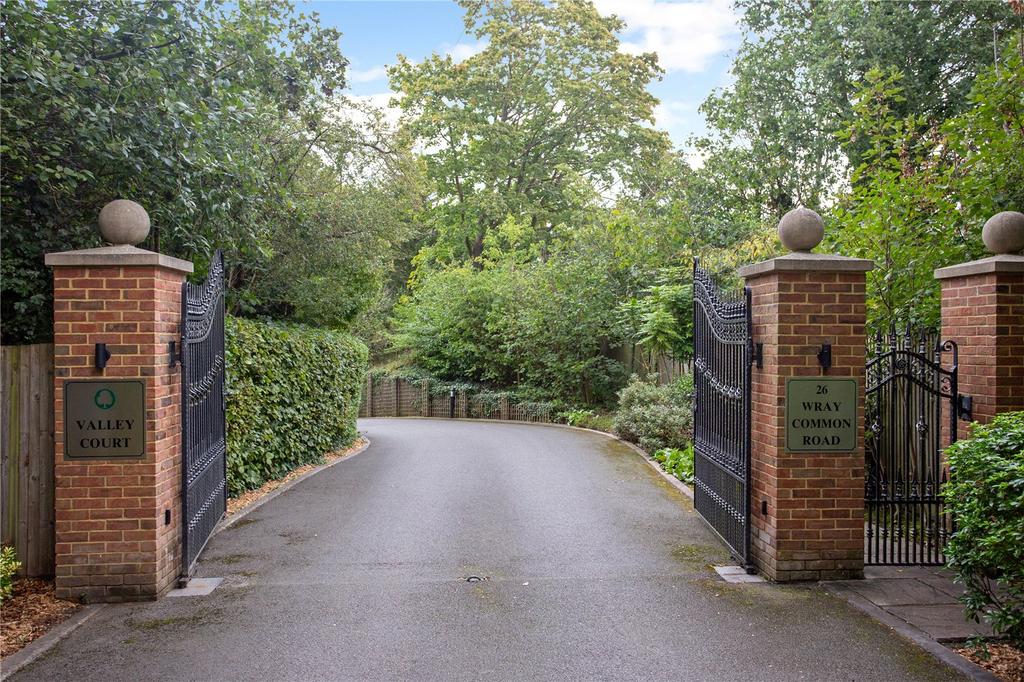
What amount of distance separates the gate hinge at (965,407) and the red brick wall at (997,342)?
0.13 feet

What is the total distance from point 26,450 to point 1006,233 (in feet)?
24.7

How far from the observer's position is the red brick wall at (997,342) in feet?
18.6

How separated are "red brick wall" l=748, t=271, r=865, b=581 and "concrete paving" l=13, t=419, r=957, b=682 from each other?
1.01 feet

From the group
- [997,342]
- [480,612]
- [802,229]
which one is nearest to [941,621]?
[997,342]

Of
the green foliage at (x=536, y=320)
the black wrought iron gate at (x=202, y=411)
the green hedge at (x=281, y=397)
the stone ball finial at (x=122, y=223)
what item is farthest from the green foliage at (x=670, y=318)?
the stone ball finial at (x=122, y=223)

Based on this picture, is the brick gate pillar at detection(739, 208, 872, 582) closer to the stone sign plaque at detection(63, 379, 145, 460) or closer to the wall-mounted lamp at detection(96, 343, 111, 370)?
the stone sign plaque at detection(63, 379, 145, 460)

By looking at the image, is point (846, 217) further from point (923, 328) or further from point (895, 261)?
point (923, 328)

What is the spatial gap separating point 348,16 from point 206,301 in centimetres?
739

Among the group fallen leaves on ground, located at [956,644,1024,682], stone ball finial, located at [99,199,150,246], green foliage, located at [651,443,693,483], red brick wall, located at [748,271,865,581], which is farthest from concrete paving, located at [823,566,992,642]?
stone ball finial, located at [99,199,150,246]

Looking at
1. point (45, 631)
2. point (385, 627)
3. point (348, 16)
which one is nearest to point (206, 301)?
point (45, 631)

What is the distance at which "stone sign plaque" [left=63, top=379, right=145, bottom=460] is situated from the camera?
5.10 metres

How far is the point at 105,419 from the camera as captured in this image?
16.8 feet

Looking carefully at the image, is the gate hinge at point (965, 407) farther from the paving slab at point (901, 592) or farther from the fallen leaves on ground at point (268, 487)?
the fallen leaves on ground at point (268, 487)

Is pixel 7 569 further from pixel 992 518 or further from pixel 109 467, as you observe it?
pixel 992 518
